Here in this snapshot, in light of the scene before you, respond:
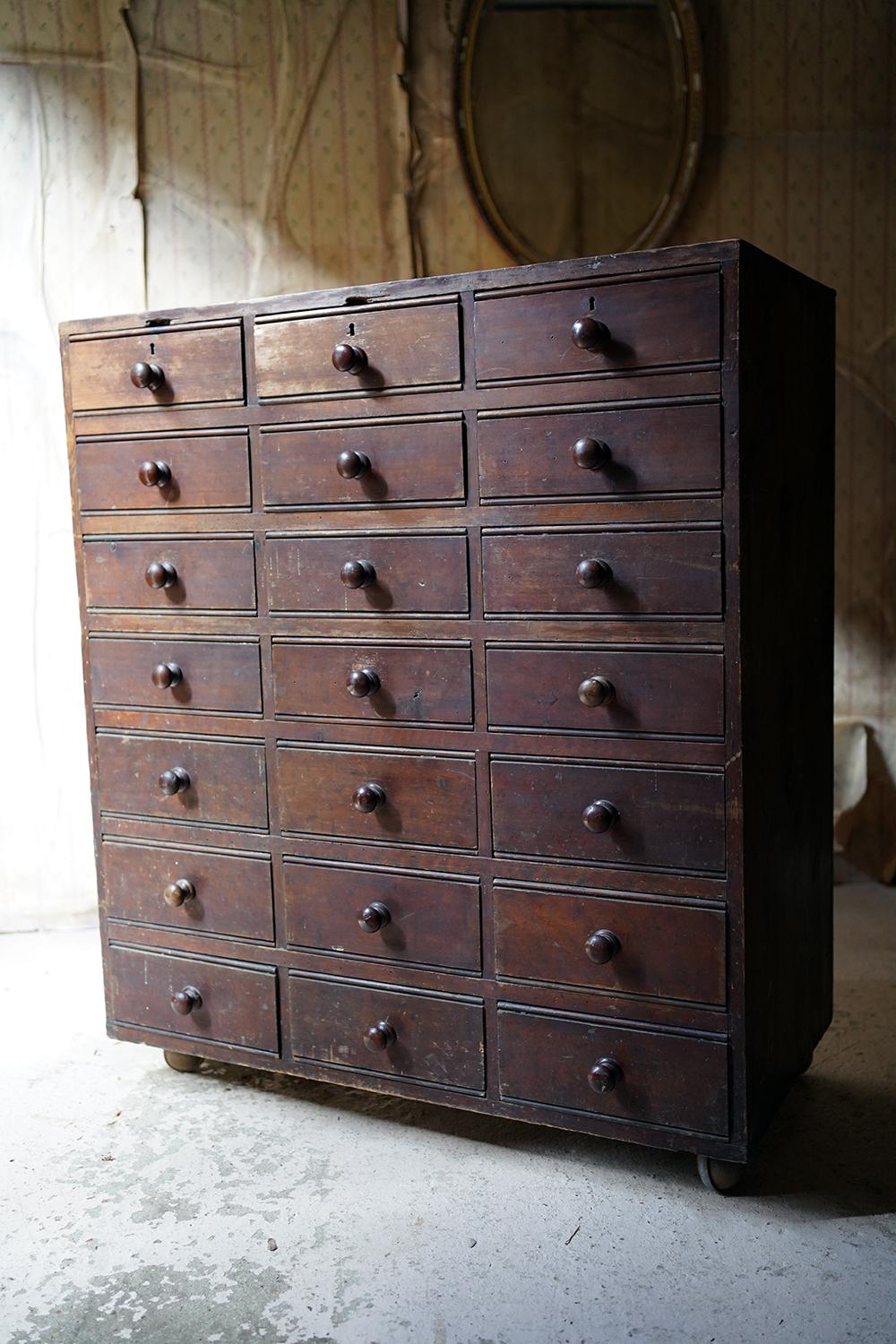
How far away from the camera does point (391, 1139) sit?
258cm

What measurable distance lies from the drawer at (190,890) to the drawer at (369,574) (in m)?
0.60

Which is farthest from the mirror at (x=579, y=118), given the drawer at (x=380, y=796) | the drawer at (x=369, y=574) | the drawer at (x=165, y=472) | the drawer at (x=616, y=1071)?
the drawer at (x=616, y=1071)

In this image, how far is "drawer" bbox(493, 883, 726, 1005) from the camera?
222cm

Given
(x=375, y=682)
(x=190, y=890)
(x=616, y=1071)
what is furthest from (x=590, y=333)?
(x=190, y=890)

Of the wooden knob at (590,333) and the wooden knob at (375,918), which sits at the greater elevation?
the wooden knob at (590,333)

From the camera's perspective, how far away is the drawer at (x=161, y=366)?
2.54 m

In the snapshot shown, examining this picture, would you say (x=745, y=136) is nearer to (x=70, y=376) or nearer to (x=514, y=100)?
(x=514, y=100)

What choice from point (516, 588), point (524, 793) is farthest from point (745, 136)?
point (524, 793)

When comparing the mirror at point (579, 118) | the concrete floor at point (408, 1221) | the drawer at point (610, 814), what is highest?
the mirror at point (579, 118)

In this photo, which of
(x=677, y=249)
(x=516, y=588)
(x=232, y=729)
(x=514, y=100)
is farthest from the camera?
(x=514, y=100)

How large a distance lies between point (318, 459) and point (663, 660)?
0.81m

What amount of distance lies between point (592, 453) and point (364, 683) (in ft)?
2.13

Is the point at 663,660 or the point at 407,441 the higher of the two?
the point at 407,441

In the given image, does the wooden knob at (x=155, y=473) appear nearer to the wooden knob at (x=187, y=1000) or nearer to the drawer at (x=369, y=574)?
the drawer at (x=369, y=574)
